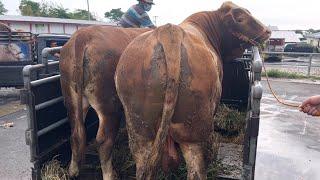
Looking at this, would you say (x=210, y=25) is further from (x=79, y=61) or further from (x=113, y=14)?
(x=113, y=14)

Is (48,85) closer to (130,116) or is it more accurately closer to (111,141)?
(111,141)

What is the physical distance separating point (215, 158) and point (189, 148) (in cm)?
138

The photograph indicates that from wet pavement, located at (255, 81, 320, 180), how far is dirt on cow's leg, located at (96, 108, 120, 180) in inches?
88.7

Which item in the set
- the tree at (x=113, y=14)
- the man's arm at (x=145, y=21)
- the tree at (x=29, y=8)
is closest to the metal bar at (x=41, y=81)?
the man's arm at (x=145, y=21)

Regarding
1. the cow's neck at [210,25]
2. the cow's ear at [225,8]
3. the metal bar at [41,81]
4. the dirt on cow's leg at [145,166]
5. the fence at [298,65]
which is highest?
the cow's ear at [225,8]

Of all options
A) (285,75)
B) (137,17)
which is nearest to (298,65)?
(285,75)

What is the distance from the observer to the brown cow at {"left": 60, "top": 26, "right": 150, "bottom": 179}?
3293 mm

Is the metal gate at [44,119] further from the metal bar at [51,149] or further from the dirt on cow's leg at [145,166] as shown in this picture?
the dirt on cow's leg at [145,166]

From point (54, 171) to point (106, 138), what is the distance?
0.68 metres

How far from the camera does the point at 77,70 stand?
3309 mm

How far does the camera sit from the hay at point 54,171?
3.45 m

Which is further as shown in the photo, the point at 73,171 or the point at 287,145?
the point at 287,145

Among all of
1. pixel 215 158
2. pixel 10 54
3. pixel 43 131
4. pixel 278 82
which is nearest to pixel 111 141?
pixel 43 131

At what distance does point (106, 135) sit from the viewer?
342cm
